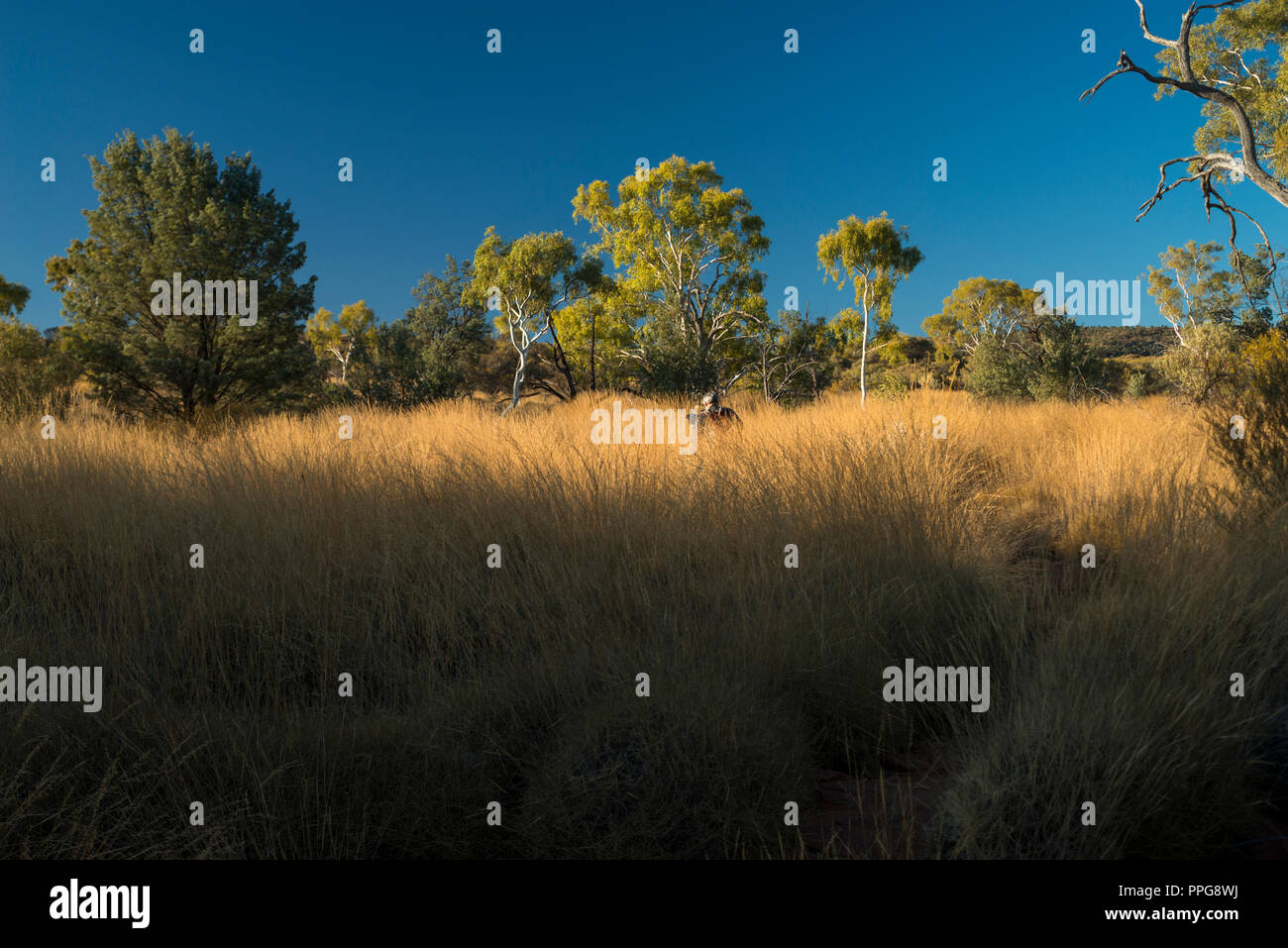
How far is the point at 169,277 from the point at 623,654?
17899 mm

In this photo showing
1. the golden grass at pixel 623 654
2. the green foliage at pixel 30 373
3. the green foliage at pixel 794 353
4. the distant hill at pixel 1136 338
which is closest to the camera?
the golden grass at pixel 623 654

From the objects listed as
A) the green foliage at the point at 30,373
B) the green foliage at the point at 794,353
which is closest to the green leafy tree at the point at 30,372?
the green foliage at the point at 30,373

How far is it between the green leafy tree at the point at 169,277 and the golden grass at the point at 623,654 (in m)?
10.9

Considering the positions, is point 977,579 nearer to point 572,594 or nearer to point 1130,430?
point 572,594

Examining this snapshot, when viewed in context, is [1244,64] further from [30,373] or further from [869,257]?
[30,373]

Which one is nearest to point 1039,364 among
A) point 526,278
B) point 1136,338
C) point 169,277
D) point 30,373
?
point 526,278

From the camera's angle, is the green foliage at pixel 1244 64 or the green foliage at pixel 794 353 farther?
the green foliage at pixel 794 353

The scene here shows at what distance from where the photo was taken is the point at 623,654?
118 inches

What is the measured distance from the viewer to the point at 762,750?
2.38 meters

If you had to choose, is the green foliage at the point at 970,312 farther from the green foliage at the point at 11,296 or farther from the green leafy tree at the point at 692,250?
the green foliage at the point at 11,296

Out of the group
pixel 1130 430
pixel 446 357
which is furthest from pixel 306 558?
pixel 446 357

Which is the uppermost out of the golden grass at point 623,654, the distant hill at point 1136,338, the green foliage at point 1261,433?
the distant hill at point 1136,338

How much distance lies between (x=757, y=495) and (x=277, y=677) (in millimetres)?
3487

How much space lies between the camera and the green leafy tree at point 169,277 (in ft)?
50.9
